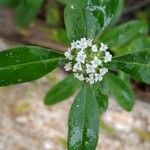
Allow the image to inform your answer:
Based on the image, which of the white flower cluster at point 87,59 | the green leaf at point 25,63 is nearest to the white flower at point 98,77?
the white flower cluster at point 87,59

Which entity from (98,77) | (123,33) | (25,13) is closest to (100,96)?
(98,77)

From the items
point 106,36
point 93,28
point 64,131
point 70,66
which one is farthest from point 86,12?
point 64,131

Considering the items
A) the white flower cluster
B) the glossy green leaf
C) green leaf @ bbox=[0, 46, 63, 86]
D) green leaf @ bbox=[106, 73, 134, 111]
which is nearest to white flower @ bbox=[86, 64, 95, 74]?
the white flower cluster

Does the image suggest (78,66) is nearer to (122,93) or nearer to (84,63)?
(84,63)

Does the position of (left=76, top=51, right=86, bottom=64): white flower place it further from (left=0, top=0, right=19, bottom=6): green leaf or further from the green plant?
(left=0, top=0, right=19, bottom=6): green leaf

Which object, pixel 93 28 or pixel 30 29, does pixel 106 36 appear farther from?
pixel 30 29

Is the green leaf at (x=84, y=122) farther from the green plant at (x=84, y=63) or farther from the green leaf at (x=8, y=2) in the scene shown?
the green leaf at (x=8, y=2)
